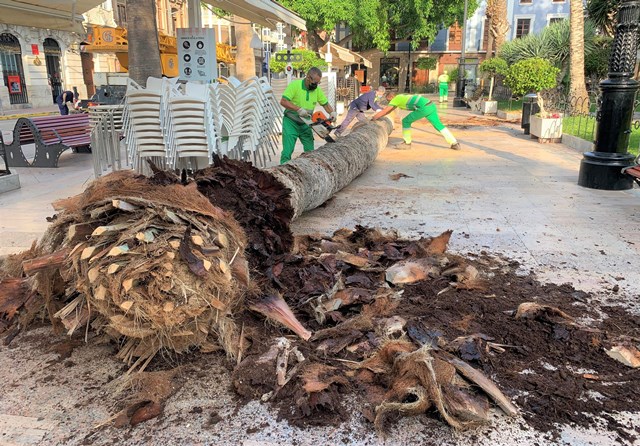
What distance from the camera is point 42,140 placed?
906 centimetres

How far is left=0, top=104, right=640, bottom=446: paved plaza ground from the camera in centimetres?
237

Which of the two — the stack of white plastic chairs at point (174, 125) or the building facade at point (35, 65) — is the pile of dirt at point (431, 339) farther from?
the building facade at point (35, 65)

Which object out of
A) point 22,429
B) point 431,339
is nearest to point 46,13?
point 22,429

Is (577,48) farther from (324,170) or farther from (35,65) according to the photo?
(35,65)

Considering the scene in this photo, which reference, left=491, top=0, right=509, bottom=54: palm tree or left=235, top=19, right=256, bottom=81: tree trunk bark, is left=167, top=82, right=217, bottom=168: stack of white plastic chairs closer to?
left=235, top=19, right=256, bottom=81: tree trunk bark

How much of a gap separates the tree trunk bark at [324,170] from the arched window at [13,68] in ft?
88.7

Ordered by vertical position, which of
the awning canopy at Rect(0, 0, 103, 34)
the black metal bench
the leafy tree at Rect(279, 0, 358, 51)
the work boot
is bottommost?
the work boot

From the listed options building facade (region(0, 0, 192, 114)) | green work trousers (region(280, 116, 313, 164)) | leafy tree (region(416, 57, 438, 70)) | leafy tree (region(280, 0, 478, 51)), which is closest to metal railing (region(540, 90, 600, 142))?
green work trousers (region(280, 116, 313, 164))

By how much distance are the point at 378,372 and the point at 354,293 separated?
2.80 feet

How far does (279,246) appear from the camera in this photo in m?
3.92

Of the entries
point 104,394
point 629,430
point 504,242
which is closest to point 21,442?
point 104,394

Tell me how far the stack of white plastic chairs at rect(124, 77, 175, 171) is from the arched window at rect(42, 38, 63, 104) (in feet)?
96.4

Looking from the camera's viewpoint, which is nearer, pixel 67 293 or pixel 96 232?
pixel 96 232

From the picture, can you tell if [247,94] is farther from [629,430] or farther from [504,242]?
[629,430]
